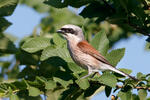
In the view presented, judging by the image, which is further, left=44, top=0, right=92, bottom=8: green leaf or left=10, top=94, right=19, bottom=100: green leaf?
left=44, top=0, right=92, bottom=8: green leaf

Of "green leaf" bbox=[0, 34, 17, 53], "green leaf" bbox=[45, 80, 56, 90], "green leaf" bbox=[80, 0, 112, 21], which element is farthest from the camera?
"green leaf" bbox=[0, 34, 17, 53]

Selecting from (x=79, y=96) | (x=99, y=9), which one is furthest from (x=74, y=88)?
(x=99, y=9)

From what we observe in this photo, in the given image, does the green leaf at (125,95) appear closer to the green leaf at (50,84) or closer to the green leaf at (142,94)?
the green leaf at (142,94)

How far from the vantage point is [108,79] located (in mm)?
Result: 4109

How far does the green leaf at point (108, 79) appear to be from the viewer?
4.04 metres

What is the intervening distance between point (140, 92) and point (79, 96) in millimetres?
854

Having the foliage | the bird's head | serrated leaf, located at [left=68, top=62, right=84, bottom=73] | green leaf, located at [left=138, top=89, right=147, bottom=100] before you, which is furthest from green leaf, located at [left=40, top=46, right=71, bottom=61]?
the bird's head

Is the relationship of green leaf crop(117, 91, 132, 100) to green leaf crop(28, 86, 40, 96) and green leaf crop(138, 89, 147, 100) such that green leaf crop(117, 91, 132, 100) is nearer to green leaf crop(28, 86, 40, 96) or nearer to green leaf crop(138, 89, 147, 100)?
green leaf crop(138, 89, 147, 100)

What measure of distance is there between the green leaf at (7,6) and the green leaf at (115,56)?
1.27 metres

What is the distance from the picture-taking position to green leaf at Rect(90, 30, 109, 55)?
15.1 ft

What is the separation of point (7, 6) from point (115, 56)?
4.66 ft

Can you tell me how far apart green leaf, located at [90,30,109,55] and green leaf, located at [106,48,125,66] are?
0.10m

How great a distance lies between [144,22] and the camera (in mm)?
4340

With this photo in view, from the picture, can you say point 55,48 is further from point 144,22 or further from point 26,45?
point 144,22
